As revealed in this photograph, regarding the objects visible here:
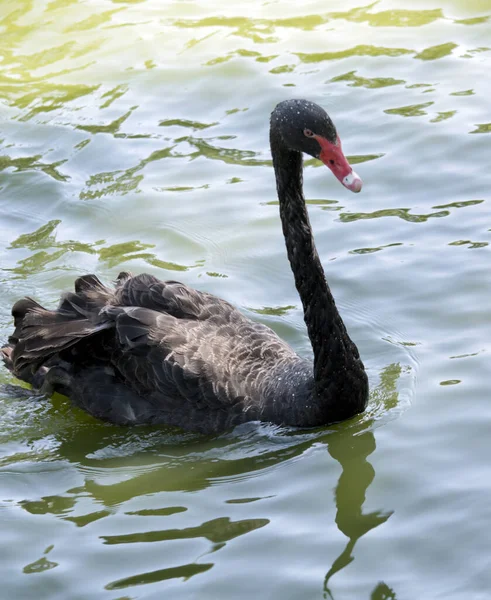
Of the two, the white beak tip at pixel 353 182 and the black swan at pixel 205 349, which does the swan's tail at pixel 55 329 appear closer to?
the black swan at pixel 205 349

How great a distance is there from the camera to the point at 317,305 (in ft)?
18.9

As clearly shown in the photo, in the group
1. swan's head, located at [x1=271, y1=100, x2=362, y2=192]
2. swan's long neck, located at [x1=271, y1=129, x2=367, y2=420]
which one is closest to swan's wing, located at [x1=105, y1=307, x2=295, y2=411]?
swan's long neck, located at [x1=271, y1=129, x2=367, y2=420]

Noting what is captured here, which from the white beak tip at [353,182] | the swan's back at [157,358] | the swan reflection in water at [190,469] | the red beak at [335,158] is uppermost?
the red beak at [335,158]

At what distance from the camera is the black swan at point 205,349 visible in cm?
565

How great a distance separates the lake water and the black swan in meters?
0.14

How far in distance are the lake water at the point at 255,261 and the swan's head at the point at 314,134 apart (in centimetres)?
148

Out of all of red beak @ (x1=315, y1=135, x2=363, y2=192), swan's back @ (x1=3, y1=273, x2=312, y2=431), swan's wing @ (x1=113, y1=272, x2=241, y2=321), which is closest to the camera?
red beak @ (x1=315, y1=135, x2=363, y2=192)

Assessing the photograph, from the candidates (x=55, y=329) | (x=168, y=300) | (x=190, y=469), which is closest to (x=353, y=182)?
(x=168, y=300)

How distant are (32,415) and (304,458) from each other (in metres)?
1.83

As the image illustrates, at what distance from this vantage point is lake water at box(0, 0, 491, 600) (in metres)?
4.65

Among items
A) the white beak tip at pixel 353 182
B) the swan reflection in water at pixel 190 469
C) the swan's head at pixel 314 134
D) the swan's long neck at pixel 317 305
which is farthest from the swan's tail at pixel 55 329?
the white beak tip at pixel 353 182

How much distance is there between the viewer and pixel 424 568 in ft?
14.5

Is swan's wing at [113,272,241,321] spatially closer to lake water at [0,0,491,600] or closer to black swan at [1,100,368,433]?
black swan at [1,100,368,433]

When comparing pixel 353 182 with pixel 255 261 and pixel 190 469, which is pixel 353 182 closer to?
pixel 190 469
